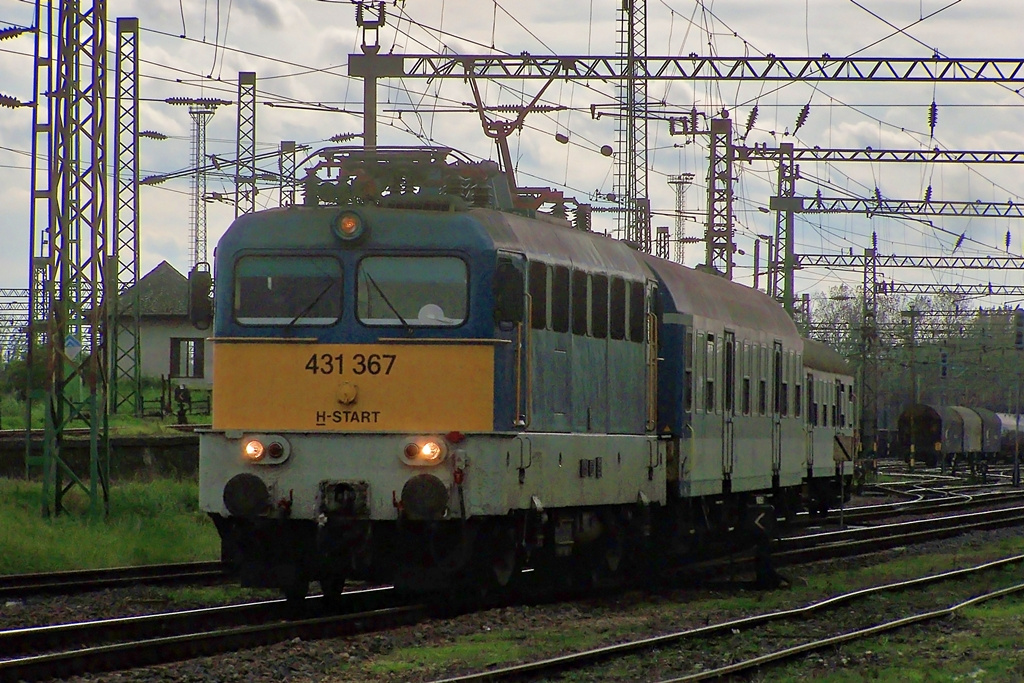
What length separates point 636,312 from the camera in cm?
1565

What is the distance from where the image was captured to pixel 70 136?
1969 cm

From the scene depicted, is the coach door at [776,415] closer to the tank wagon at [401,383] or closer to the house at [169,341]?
the tank wagon at [401,383]

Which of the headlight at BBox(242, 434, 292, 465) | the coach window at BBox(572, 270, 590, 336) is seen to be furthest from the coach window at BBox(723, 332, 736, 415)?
the headlight at BBox(242, 434, 292, 465)

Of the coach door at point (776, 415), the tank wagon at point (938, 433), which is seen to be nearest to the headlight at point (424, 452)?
the coach door at point (776, 415)

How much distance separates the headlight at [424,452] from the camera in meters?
12.3

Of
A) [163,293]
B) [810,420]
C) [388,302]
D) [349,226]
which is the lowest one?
[810,420]

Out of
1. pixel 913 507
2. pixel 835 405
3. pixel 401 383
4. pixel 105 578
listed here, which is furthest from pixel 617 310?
pixel 913 507

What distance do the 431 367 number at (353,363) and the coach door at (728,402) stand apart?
21.2 ft

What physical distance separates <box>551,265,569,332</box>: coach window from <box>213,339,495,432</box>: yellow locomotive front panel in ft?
4.43

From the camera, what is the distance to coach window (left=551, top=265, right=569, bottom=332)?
1372 centimetres

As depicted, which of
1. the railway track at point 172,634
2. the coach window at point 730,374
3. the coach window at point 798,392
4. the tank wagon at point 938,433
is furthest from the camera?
the tank wagon at point 938,433

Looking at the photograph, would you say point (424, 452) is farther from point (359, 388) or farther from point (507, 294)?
point (507, 294)

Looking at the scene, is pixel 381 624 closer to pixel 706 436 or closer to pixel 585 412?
pixel 585 412

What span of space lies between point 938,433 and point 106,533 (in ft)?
164
